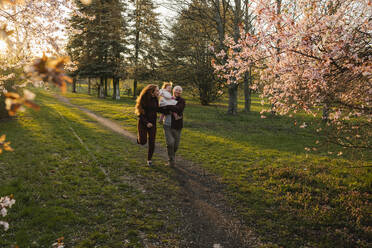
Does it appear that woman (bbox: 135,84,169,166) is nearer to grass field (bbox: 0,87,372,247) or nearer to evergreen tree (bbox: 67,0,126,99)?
grass field (bbox: 0,87,372,247)

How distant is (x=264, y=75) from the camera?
7.89 m

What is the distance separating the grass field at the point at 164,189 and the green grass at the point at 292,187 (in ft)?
0.06

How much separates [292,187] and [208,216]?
99.2 inches

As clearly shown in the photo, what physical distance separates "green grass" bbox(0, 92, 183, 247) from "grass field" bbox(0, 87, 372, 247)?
0.07 feet

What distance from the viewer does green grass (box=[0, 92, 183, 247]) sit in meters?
3.63

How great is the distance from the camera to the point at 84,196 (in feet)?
16.0

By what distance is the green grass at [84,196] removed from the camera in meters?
3.63

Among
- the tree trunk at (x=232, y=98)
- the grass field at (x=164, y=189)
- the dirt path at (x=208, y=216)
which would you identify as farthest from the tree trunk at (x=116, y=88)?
the dirt path at (x=208, y=216)

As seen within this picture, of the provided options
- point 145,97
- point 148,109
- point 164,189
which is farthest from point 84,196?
point 145,97

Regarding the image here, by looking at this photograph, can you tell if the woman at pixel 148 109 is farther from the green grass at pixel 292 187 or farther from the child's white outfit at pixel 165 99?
the green grass at pixel 292 187

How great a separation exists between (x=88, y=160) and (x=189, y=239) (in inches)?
185

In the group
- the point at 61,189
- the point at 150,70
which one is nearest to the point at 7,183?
the point at 61,189

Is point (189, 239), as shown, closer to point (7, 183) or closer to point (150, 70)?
point (7, 183)

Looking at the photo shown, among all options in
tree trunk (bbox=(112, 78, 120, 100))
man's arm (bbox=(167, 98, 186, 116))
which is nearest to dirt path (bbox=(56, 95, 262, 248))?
man's arm (bbox=(167, 98, 186, 116))
